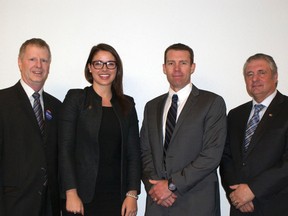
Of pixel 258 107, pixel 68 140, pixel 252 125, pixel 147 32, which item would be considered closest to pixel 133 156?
pixel 68 140

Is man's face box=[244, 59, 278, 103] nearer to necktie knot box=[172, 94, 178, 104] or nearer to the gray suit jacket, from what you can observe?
the gray suit jacket

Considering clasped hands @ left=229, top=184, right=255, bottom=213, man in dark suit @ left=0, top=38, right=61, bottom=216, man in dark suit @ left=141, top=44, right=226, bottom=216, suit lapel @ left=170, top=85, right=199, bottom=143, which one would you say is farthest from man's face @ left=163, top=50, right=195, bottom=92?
man in dark suit @ left=0, top=38, right=61, bottom=216

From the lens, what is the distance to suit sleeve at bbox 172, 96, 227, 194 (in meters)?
2.27

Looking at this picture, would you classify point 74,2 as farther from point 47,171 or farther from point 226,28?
point 47,171

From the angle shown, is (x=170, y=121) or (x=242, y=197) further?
(x=170, y=121)

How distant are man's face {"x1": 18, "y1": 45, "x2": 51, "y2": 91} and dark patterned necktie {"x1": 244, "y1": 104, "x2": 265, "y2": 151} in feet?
5.87

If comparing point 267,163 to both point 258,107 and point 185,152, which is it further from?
point 185,152

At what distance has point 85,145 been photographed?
2285mm

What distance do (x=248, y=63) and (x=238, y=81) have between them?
66 centimetres

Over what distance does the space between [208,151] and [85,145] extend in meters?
0.99

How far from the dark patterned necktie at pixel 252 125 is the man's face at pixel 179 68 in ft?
2.13

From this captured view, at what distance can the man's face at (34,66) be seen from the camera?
236cm

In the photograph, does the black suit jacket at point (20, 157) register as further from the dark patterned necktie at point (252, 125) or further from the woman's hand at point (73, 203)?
the dark patterned necktie at point (252, 125)

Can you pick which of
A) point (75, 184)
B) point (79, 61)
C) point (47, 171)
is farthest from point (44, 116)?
point (79, 61)
